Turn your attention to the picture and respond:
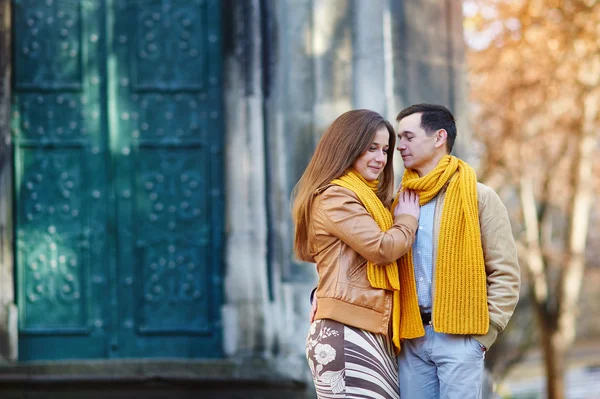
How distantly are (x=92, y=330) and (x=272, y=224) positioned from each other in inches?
66.6

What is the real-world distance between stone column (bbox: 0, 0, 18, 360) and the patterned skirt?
12.0 ft

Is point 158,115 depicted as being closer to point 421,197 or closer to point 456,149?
point 456,149

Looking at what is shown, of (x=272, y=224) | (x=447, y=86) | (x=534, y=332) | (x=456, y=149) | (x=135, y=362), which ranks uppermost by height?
(x=447, y=86)

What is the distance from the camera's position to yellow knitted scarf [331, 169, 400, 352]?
4555 mm

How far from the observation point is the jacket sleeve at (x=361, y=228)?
14.5ft

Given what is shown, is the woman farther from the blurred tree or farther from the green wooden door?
the blurred tree

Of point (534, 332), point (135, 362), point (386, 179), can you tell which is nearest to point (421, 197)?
point (386, 179)

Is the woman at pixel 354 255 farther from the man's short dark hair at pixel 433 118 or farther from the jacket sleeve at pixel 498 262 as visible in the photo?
the jacket sleeve at pixel 498 262

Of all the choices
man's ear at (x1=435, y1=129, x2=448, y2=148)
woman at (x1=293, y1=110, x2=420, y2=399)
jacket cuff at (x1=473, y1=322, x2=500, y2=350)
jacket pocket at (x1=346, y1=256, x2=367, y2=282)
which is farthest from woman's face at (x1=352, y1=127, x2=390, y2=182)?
jacket cuff at (x1=473, y1=322, x2=500, y2=350)

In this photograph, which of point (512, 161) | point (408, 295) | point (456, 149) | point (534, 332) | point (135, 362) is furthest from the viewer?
point (534, 332)

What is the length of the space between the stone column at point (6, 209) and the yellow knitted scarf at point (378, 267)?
3.77 meters

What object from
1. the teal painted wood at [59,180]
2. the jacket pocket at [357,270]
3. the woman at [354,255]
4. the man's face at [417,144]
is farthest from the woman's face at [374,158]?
the teal painted wood at [59,180]

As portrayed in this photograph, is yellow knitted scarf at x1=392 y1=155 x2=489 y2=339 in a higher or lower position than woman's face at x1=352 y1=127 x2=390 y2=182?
lower

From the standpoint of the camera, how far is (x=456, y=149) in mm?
7934
